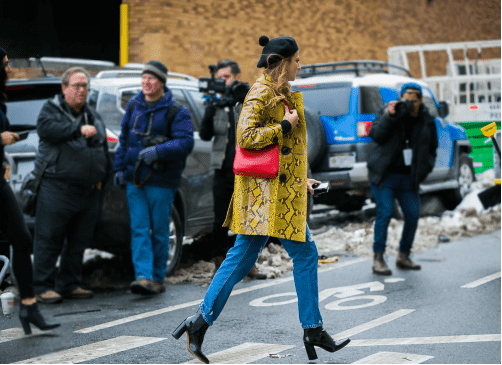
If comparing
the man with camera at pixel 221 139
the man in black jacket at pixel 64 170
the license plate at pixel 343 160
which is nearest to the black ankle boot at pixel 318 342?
the man with camera at pixel 221 139

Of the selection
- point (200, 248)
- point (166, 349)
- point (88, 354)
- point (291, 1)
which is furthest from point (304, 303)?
point (291, 1)

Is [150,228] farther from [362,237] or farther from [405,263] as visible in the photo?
[362,237]

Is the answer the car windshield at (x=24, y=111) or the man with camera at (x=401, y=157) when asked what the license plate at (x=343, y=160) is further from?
the car windshield at (x=24, y=111)

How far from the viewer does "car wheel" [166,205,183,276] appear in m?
7.29

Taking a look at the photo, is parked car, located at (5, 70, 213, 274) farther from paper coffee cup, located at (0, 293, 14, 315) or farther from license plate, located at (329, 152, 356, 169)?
license plate, located at (329, 152, 356, 169)

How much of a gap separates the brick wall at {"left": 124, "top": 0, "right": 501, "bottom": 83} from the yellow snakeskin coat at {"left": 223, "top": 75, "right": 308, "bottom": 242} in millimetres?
8884

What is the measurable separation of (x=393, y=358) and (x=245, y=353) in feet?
2.83

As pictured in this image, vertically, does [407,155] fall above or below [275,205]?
below

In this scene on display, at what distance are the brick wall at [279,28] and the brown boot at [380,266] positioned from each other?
613cm

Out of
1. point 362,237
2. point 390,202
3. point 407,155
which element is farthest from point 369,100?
point 390,202

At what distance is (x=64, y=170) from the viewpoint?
6426 millimetres

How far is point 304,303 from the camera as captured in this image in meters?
4.34

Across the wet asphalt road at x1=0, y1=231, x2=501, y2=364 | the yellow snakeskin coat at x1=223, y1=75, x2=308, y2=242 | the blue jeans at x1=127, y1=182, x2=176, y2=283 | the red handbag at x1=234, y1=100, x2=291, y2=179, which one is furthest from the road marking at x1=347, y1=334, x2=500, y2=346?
the blue jeans at x1=127, y1=182, x2=176, y2=283

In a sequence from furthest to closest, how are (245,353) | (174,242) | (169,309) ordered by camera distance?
(174,242) → (169,309) → (245,353)
